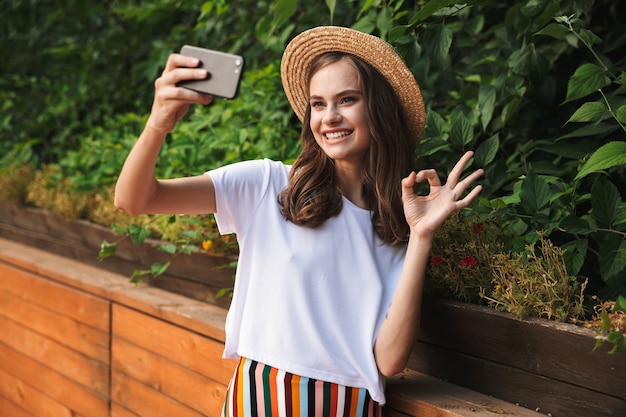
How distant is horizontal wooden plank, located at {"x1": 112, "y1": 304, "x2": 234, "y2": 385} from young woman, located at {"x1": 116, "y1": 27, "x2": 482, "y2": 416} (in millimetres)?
453

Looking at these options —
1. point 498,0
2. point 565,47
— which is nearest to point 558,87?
point 565,47

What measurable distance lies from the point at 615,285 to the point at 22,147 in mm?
3623

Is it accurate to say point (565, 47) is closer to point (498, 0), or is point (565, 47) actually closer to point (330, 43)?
point (498, 0)

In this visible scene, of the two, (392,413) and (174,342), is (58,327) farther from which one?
(392,413)

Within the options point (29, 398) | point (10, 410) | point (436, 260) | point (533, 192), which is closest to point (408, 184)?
point (436, 260)

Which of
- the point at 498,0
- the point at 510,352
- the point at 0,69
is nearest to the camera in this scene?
the point at 510,352

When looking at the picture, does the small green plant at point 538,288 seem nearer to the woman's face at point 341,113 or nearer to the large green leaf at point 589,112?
the large green leaf at point 589,112

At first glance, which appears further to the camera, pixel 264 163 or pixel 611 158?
pixel 264 163

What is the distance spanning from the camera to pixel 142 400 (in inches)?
99.4

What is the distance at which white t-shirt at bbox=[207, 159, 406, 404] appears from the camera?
5.28 ft

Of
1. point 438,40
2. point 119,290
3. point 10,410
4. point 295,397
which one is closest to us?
point 295,397

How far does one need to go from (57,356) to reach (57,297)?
23 centimetres

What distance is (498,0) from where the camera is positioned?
279 cm

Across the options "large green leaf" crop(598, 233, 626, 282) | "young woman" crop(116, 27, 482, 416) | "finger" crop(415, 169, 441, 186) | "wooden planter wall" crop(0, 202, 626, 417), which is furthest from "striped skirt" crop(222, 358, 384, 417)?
"large green leaf" crop(598, 233, 626, 282)
